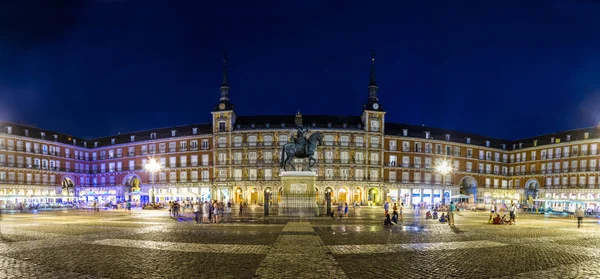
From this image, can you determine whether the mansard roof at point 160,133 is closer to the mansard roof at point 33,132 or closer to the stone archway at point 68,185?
the mansard roof at point 33,132

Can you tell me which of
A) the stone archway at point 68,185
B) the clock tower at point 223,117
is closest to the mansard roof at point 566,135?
the clock tower at point 223,117

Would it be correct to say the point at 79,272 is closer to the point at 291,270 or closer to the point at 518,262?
the point at 291,270

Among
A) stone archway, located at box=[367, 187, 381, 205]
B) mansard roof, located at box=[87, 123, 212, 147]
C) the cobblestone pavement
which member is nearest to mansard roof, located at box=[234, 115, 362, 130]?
mansard roof, located at box=[87, 123, 212, 147]

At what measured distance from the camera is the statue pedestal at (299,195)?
2808cm

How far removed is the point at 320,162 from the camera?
62.4m

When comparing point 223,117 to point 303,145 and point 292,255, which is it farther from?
point 292,255

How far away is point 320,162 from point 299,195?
34.2 m

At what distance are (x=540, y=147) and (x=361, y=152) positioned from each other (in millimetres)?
33778

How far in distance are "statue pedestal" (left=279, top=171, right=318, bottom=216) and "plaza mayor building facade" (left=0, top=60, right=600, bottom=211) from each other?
30605 millimetres

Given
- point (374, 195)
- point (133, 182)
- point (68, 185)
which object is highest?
point (133, 182)

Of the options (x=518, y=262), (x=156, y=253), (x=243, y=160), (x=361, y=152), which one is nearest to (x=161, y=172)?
(x=243, y=160)

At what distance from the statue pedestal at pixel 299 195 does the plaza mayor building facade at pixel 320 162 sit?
100ft

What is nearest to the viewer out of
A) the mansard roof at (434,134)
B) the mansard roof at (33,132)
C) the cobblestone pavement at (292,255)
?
the cobblestone pavement at (292,255)

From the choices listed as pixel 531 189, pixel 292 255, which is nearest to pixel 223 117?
pixel 292 255
